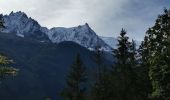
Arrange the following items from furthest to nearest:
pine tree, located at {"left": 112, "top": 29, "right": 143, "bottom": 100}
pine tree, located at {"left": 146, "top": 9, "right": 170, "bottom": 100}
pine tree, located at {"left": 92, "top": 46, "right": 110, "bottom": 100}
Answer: pine tree, located at {"left": 92, "top": 46, "right": 110, "bottom": 100} → pine tree, located at {"left": 112, "top": 29, "right": 143, "bottom": 100} → pine tree, located at {"left": 146, "top": 9, "right": 170, "bottom": 100}

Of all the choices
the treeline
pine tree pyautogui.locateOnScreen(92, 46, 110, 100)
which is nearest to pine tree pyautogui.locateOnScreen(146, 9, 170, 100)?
the treeline

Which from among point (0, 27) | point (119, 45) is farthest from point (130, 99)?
point (0, 27)

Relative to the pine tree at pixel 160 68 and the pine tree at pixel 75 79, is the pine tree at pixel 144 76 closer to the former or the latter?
the pine tree at pixel 75 79

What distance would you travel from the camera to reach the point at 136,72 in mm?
70250

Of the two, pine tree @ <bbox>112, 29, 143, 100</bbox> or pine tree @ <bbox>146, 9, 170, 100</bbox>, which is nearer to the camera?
pine tree @ <bbox>146, 9, 170, 100</bbox>

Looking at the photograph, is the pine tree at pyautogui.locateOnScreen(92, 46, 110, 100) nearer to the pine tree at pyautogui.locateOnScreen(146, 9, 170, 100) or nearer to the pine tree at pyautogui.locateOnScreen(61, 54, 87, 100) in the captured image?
the pine tree at pyautogui.locateOnScreen(61, 54, 87, 100)

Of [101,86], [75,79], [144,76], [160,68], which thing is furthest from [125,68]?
[160,68]

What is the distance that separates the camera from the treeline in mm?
40156

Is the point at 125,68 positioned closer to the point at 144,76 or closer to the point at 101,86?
the point at 144,76

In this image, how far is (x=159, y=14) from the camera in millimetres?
45625

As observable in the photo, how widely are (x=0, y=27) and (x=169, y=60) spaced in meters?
22.1

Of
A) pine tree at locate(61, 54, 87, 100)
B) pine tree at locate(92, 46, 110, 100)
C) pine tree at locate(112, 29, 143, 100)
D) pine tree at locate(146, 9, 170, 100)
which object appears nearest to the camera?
pine tree at locate(146, 9, 170, 100)

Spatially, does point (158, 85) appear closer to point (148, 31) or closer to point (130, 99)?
point (148, 31)

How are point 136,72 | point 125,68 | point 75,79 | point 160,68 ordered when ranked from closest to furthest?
1. point 160,68
2. point 125,68
3. point 136,72
4. point 75,79
